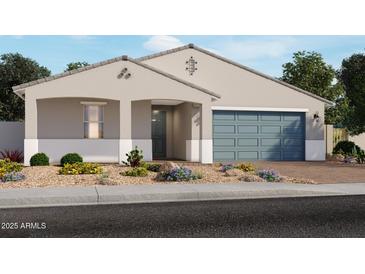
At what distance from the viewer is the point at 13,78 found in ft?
114

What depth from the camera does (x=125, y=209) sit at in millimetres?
9297

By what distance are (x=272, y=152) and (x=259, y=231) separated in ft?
52.3

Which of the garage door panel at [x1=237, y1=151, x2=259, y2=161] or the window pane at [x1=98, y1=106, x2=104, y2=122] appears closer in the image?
the window pane at [x1=98, y1=106, x2=104, y2=122]

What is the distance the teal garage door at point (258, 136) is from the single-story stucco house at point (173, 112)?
2.1 inches

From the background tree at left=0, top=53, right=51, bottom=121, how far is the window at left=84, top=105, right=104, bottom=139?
701 inches

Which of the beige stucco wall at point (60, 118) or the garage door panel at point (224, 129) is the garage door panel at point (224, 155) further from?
the beige stucco wall at point (60, 118)

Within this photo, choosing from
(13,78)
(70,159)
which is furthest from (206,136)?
(13,78)

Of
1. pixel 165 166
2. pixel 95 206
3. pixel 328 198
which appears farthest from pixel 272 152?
pixel 95 206

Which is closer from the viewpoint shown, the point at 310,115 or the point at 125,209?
the point at 125,209

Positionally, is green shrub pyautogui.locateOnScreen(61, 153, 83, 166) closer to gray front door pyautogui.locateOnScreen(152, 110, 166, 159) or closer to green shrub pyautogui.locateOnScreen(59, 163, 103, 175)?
green shrub pyautogui.locateOnScreen(59, 163, 103, 175)

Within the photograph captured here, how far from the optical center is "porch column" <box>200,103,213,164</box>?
1911 centimetres

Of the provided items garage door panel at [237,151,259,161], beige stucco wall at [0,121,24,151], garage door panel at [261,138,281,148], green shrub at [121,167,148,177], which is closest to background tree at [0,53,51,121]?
beige stucco wall at [0,121,24,151]

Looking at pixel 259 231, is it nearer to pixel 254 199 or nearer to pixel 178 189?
pixel 254 199

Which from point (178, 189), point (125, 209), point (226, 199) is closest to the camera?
point (125, 209)
